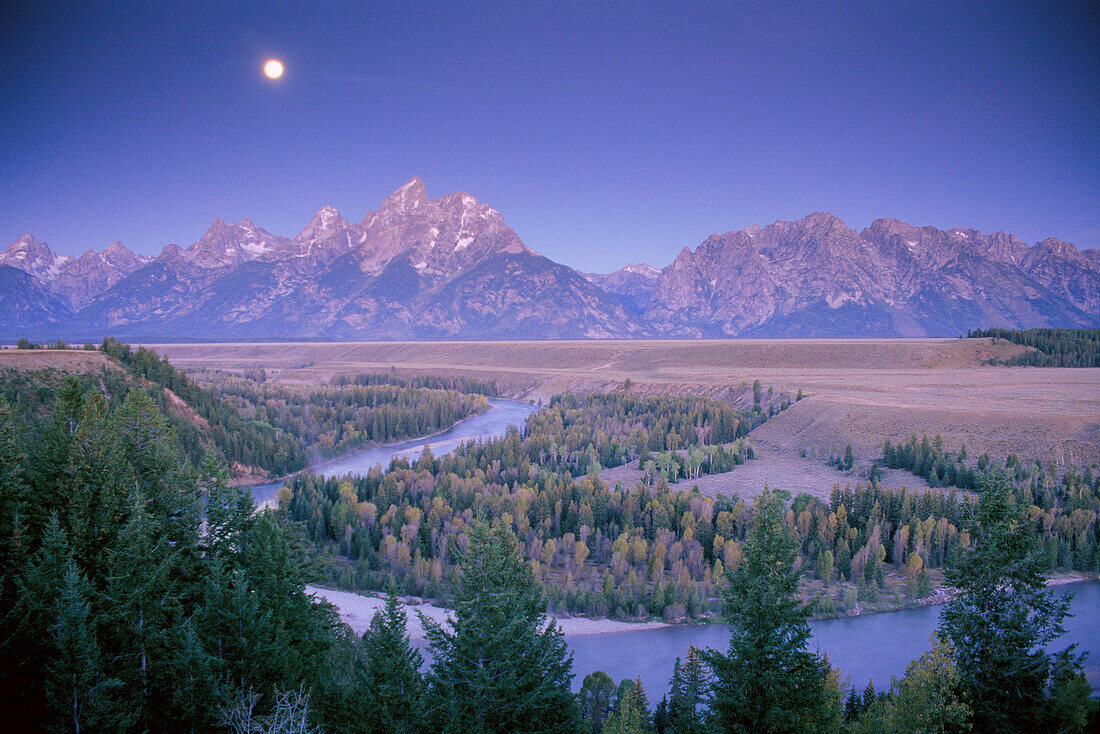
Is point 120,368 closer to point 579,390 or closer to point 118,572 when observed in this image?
point 118,572

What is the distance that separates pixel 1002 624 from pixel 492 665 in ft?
44.2

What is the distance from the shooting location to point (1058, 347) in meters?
141

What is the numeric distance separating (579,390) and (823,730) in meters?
136

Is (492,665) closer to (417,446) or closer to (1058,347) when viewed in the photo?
(417,446)

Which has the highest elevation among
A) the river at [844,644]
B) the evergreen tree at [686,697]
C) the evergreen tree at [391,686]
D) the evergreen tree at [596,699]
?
the evergreen tree at [391,686]

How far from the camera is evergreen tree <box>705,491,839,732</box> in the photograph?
47.3 feet

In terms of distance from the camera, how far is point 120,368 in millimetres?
83000

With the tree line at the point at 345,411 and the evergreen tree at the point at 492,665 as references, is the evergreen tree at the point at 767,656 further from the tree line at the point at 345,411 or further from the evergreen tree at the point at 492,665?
the tree line at the point at 345,411

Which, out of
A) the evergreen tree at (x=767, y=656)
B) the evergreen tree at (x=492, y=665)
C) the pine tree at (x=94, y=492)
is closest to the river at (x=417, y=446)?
the pine tree at (x=94, y=492)

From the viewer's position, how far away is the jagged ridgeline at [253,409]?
228ft

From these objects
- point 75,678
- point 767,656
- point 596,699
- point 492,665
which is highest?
point 767,656

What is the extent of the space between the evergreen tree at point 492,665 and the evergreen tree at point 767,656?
14.4ft

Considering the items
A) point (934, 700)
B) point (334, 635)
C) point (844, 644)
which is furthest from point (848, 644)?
point (334, 635)

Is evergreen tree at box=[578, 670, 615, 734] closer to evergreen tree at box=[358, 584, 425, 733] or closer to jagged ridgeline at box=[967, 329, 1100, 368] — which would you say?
evergreen tree at box=[358, 584, 425, 733]
